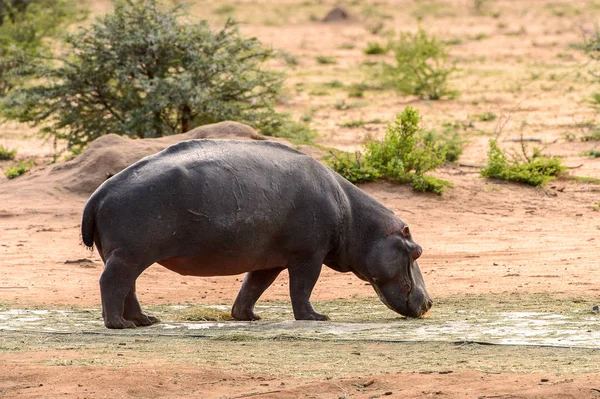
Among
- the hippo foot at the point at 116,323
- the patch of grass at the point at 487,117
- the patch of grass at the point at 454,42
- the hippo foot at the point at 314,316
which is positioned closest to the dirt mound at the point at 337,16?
the patch of grass at the point at 454,42

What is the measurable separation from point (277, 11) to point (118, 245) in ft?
141

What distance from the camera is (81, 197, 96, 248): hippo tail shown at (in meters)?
7.49

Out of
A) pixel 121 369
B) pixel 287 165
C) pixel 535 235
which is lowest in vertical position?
pixel 535 235

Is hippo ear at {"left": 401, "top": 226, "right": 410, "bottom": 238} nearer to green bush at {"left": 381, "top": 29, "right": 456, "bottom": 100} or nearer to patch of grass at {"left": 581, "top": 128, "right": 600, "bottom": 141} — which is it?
patch of grass at {"left": 581, "top": 128, "right": 600, "bottom": 141}

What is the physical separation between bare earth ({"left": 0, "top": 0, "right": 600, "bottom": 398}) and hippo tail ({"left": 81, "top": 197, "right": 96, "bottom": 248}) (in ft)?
2.58

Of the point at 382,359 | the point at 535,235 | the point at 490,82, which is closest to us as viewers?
the point at 382,359

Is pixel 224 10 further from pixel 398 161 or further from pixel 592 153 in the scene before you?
pixel 398 161

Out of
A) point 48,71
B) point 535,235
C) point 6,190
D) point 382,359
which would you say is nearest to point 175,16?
point 48,71

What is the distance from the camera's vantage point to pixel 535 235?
1223 cm

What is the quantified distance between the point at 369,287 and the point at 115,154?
4.66 meters

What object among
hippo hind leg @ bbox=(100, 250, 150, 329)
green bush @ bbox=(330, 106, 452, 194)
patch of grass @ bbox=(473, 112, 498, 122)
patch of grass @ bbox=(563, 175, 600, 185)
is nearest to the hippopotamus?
hippo hind leg @ bbox=(100, 250, 150, 329)

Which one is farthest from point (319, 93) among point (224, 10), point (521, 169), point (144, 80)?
point (224, 10)

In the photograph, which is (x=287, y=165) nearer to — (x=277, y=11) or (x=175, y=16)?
(x=175, y=16)

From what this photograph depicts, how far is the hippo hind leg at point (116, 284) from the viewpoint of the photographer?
7.37 meters
